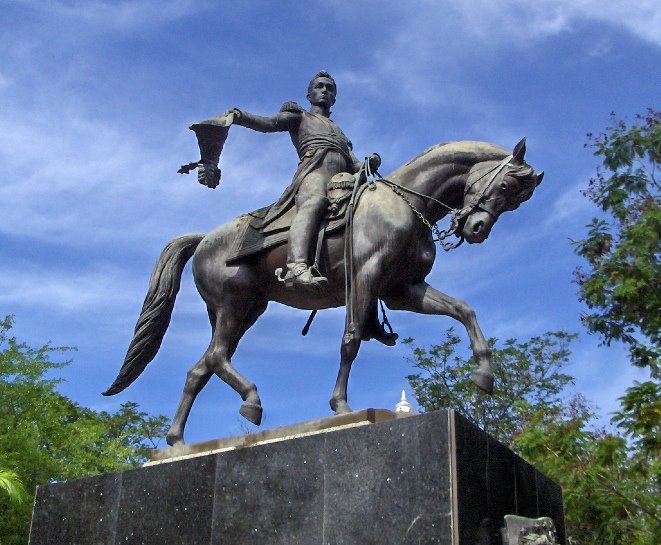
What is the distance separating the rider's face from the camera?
9180mm

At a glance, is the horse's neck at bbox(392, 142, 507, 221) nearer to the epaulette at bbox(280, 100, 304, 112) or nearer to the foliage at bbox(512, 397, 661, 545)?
the epaulette at bbox(280, 100, 304, 112)

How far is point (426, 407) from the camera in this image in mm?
23781

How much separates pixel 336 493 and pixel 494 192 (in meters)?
3.06

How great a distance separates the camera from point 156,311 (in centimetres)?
886

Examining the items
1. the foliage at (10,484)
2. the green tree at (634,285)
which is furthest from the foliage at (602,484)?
the foliage at (10,484)

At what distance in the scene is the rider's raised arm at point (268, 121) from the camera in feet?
28.8

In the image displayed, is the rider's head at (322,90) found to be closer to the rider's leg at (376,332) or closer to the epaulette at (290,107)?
the epaulette at (290,107)

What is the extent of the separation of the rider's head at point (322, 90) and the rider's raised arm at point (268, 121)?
1.12 ft

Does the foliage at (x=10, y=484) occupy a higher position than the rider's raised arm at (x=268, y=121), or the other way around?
the rider's raised arm at (x=268, y=121)

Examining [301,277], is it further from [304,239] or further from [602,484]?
[602,484]

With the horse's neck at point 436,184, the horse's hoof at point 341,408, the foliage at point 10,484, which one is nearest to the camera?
the horse's hoof at point 341,408

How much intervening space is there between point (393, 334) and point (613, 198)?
28.8ft

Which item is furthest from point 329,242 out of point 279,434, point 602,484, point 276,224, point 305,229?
point 602,484

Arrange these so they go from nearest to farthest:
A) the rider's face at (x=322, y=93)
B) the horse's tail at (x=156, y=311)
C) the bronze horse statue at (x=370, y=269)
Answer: the bronze horse statue at (x=370, y=269), the horse's tail at (x=156, y=311), the rider's face at (x=322, y=93)
